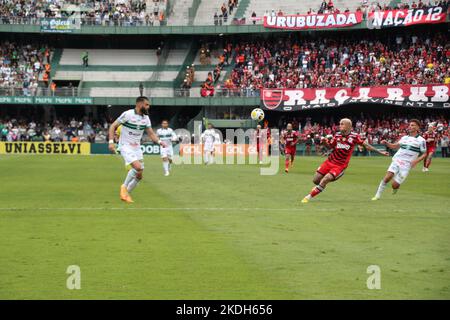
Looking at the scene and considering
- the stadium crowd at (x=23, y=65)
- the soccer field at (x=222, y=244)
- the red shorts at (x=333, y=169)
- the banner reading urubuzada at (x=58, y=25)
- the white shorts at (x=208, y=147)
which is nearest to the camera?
the soccer field at (x=222, y=244)

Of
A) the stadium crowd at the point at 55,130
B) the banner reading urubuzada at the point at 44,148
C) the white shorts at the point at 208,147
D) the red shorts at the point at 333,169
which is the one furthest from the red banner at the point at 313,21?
the red shorts at the point at 333,169

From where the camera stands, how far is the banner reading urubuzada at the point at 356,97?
58.1 metres

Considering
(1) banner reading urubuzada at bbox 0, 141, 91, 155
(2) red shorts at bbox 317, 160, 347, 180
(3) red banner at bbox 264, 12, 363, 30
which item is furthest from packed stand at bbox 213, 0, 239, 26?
(2) red shorts at bbox 317, 160, 347, 180

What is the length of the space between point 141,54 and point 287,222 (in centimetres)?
5897

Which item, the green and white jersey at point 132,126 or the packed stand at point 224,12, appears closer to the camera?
the green and white jersey at point 132,126

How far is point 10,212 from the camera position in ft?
52.6

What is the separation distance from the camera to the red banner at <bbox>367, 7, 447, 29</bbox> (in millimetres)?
60062

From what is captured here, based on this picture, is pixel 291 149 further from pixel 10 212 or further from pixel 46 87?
pixel 46 87

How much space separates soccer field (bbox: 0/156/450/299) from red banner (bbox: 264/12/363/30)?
43.8m

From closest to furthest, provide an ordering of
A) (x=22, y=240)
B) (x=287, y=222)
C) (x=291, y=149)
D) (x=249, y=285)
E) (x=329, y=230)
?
(x=249, y=285) → (x=22, y=240) → (x=329, y=230) → (x=287, y=222) → (x=291, y=149)

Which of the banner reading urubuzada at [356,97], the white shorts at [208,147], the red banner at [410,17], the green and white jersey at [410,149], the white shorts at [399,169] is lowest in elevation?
the white shorts at [208,147]

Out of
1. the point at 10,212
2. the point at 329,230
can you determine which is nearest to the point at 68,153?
the point at 10,212

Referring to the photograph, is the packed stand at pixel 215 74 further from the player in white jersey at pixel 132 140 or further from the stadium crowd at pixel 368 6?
the player in white jersey at pixel 132 140

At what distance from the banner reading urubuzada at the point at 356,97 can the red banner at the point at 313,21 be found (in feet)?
21.1
